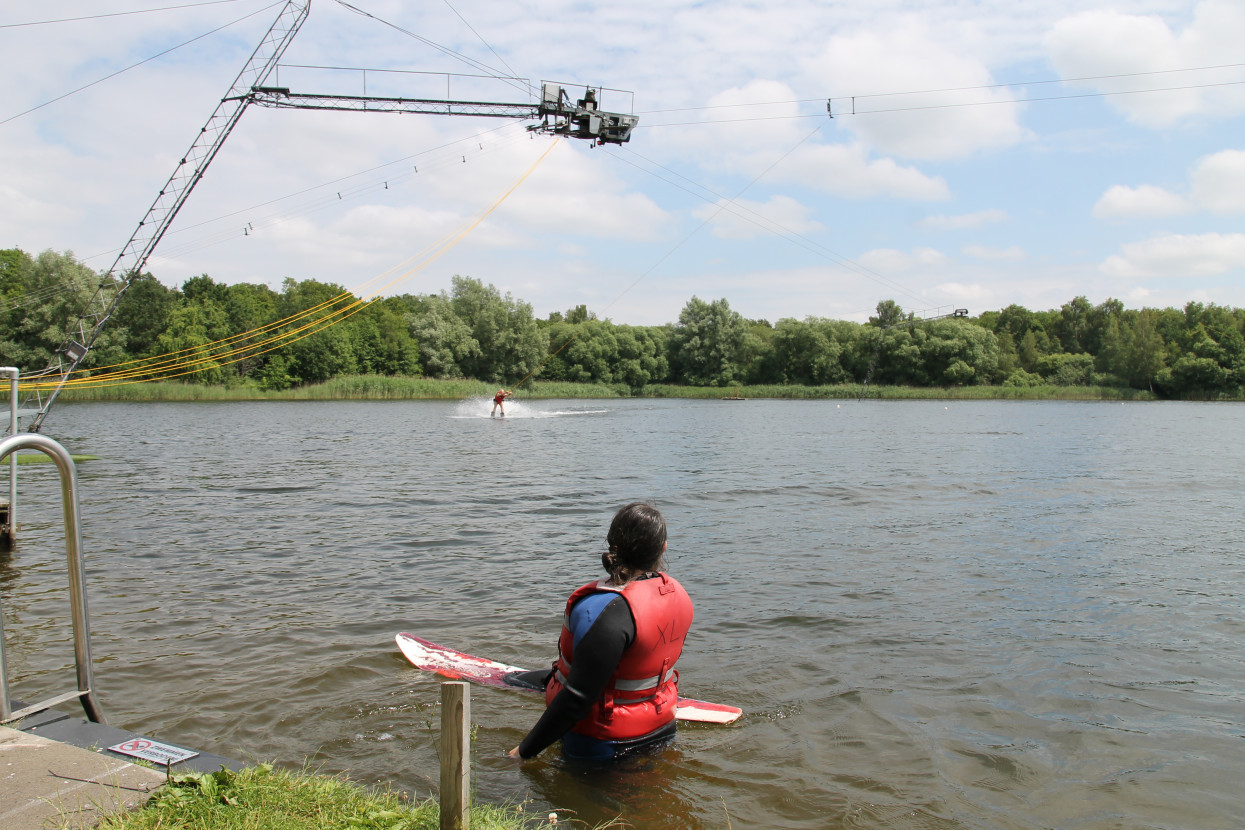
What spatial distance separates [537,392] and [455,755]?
80244 mm

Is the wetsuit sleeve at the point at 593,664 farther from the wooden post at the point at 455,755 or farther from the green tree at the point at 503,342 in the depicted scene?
the green tree at the point at 503,342

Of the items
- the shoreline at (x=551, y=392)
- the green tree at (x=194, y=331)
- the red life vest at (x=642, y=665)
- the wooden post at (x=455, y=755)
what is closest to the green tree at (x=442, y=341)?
the shoreline at (x=551, y=392)

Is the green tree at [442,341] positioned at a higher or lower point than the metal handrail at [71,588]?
higher

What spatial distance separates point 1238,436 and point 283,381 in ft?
234

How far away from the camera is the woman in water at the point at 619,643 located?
4121 mm

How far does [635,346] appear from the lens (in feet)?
319

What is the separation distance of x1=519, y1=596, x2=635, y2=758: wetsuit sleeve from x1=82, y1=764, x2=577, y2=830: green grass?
1.82ft

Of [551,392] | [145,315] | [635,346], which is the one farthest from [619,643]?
[635,346]

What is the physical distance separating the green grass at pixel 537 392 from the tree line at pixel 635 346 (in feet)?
8.98

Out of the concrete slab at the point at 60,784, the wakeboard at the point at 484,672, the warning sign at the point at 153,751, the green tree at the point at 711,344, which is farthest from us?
the green tree at the point at 711,344

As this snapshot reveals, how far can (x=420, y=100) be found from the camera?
19375 mm

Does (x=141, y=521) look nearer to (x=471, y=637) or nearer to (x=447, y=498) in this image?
(x=447, y=498)

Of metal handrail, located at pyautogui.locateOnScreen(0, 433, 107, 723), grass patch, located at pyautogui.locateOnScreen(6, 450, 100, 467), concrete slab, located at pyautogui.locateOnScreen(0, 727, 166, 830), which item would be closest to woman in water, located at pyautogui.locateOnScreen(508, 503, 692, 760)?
concrete slab, located at pyautogui.locateOnScreen(0, 727, 166, 830)

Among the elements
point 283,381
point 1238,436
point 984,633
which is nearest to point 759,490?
point 984,633
